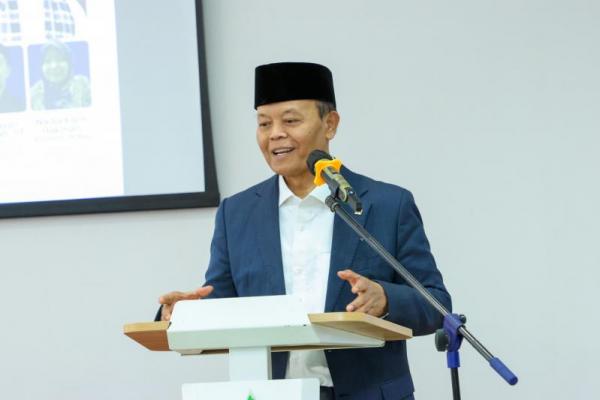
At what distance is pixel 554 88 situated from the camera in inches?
147

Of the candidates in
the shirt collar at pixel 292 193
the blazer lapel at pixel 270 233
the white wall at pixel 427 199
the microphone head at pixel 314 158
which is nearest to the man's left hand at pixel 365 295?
the microphone head at pixel 314 158

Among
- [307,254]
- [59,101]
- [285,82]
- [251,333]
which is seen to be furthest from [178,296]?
[59,101]

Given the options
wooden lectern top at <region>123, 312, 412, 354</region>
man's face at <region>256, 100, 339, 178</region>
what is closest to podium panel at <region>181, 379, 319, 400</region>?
wooden lectern top at <region>123, 312, 412, 354</region>

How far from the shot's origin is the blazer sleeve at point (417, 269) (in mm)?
2355

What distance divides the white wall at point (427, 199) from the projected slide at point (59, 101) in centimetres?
16

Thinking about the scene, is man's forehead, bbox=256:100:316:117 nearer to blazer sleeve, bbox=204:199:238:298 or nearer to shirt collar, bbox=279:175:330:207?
shirt collar, bbox=279:175:330:207

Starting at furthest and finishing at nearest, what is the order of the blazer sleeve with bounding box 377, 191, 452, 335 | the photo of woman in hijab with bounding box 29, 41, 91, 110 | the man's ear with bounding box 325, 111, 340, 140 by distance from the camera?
the photo of woman in hijab with bounding box 29, 41, 91, 110
the man's ear with bounding box 325, 111, 340, 140
the blazer sleeve with bounding box 377, 191, 452, 335

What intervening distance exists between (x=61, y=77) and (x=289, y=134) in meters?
1.63

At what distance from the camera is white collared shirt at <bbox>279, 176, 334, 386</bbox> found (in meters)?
2.41

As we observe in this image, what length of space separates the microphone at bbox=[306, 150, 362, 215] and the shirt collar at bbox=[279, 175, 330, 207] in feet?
1.38

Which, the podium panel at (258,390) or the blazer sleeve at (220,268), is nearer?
the podium panel at (258,390)

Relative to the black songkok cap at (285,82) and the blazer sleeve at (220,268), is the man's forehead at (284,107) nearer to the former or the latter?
the black songkok cap at (285,82)

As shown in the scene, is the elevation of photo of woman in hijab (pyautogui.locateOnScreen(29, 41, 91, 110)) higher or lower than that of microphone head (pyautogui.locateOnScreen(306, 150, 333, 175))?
higher

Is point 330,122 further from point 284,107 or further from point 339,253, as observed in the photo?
point 339,253
